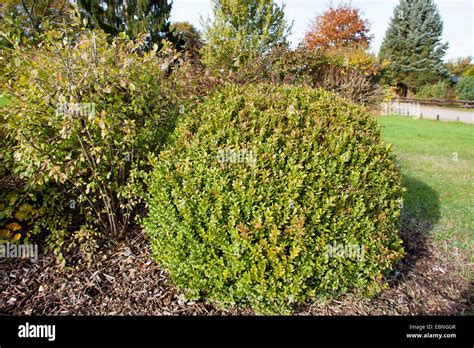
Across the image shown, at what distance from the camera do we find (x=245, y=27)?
1259 centimetres

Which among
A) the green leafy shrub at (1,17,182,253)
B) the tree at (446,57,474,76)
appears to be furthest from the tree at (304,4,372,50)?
the green leafy shrub at (1,17,182,253)

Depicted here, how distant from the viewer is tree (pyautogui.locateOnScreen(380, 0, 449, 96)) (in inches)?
Result: 787

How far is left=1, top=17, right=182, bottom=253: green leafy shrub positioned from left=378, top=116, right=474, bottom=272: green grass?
378cm

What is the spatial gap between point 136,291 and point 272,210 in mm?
1471

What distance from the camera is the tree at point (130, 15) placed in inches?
475

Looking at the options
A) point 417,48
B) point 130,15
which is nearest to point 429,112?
point 417,48

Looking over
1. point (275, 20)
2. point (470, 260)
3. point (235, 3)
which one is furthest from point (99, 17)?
point (470, 260)

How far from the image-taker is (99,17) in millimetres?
12156

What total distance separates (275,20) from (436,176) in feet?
33.2

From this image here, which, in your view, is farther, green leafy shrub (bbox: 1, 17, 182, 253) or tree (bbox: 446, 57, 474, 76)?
tree (bbox: 446, 57, 474, 76)

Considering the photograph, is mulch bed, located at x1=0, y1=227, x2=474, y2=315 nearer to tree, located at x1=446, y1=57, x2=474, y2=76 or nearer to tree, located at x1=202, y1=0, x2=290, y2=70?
tree, located at x1=202, y1=0, x2=290, y2=70

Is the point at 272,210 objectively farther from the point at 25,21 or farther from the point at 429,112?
the point at 429,112

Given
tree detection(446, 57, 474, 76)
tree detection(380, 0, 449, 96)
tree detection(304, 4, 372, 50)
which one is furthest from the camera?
tree detection(304, 4, 372, 50)
